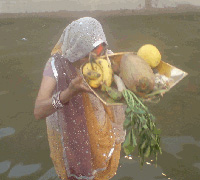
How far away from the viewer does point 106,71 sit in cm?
246

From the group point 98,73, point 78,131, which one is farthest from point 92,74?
point 78,131

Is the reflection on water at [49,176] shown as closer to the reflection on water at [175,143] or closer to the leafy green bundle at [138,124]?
the reflection on water at [175,143]

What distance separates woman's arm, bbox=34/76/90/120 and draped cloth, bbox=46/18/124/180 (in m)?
0.08

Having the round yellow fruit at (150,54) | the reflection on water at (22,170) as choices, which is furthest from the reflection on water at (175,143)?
the round yellow fruit at (150,54)

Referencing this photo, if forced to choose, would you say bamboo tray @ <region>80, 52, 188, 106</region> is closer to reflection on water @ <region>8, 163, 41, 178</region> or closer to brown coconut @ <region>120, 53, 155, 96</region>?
brown coconut @ <region>120, 53, 155, 96</region>

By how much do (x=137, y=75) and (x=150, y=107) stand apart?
12.2 feet

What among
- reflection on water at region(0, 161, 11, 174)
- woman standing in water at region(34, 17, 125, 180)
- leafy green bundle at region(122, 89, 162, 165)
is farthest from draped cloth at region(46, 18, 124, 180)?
reflection on water at region(0, 161, 11, 174)

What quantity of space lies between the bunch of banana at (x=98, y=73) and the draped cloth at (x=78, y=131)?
0.55ft

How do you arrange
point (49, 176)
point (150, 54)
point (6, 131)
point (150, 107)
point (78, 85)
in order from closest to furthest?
point (78, 85) → point (150, 54) → point (49, 176) → point (6, 131) → point (150, 107)

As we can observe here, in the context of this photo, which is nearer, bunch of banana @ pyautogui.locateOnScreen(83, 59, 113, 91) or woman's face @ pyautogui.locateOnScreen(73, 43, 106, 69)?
bunch of banana @ pyautogui.locateOnScreen(83, 59, 113, 91)

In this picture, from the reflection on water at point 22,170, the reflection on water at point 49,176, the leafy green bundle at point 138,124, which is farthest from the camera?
the reflection on water at point 22,170

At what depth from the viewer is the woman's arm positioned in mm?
2361

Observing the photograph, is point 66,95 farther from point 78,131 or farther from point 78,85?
point 78,131

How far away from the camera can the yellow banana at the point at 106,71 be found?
2.46 m
